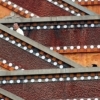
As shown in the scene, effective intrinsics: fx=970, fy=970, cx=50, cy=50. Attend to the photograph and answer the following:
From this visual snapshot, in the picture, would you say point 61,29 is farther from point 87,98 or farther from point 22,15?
point 87,98

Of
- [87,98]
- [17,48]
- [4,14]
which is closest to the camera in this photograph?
[87,98]

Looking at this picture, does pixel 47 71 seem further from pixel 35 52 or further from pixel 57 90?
pixel 35 52

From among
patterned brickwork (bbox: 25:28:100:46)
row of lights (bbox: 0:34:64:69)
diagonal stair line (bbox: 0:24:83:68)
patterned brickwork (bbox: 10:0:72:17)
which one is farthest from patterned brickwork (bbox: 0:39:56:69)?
patterned brickwork (bbox: 10:0:72:17)

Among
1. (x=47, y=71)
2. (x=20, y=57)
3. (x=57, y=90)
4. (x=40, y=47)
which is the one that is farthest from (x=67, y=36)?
(x=57, y=90)

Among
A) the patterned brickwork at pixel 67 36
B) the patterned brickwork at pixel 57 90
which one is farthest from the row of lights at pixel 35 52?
the patterned brickwork at pixel 57 90

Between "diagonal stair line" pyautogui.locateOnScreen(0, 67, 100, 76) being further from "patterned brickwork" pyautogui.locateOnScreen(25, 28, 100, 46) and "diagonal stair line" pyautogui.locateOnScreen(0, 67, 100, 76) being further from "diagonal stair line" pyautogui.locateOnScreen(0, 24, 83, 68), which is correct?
"patterned brickwork" pyautogui.locateOnScreen(25, 28, 100, 46)

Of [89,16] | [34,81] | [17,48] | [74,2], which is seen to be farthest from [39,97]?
[74,2]

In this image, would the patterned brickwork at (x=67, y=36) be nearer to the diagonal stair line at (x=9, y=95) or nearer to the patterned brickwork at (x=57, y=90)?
the patterned brickwork at (x=57, y=90)
